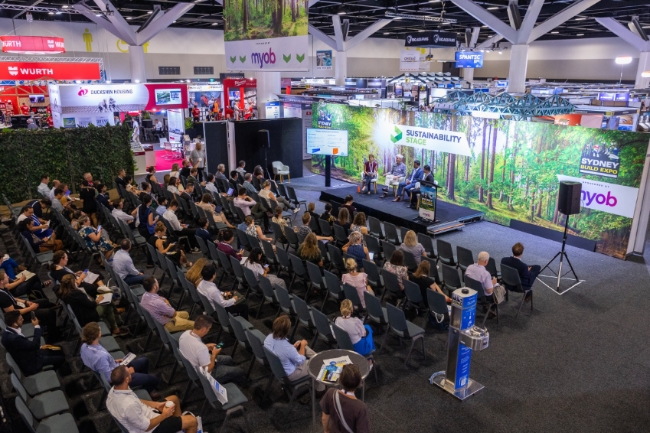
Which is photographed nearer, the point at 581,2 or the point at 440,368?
the point at 440,368

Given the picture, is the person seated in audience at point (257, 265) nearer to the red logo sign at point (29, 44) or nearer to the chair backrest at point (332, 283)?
the chair backrest at point (332, 283)

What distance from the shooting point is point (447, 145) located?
41.0ft

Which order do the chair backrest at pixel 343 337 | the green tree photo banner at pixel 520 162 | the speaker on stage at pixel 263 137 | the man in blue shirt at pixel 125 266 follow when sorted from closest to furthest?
the chair backrest at pixel 343 337 → the man in blue shirt at pixel 125 266 → the green tree photo banner at pixel 520 162 → the speaker on stage at pixel 263 137

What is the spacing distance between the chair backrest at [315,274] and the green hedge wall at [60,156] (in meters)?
8.72

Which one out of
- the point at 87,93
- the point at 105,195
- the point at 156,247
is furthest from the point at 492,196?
the point at 87,93

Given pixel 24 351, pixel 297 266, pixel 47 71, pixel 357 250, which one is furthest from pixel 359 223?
pixel 47 71

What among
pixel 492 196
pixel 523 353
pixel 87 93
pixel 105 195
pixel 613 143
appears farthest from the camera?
pixel 87 93

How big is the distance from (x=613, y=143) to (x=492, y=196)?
306 cm

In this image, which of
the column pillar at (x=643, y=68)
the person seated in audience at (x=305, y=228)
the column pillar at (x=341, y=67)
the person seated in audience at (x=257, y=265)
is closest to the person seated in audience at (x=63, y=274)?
the person seated in audience at (x=257, y=265)

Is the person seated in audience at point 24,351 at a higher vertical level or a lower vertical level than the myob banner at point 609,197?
lower

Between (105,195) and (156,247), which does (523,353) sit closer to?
(156,247)

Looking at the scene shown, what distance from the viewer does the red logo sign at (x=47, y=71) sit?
53.7 ft

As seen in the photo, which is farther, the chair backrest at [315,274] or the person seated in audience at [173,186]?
the person seated in audience at [173,186]

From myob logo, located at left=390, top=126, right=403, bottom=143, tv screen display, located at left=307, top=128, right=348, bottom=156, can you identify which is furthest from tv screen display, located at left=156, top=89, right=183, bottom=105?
myob logo, located at left=390, top=126, right=403, bottom=143
